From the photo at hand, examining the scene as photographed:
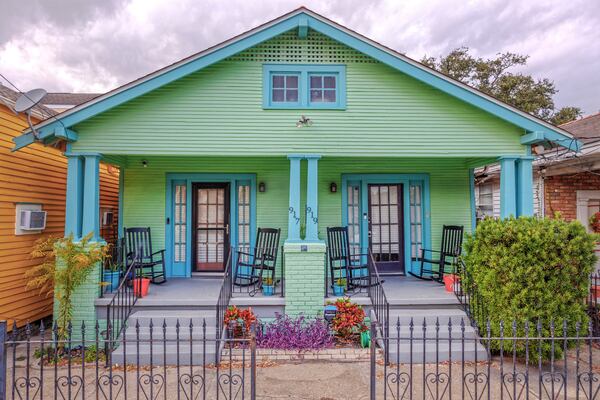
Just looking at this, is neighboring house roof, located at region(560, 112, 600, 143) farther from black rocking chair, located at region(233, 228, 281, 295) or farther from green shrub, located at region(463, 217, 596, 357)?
black rocking chair, located at region(233, 228, 281, 295)

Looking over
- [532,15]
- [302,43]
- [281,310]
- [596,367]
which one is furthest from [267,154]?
[532,15]

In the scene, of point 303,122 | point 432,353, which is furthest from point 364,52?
point 432,353

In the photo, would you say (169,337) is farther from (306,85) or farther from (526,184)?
(526,184)

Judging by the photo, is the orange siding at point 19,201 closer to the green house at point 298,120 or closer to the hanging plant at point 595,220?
the green house at point 298,120

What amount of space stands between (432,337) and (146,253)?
A: 5.76 meters

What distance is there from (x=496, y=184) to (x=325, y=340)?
8.33 metres

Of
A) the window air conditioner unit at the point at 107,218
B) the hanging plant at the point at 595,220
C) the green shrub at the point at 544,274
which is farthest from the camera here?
the window air conditioner unit at the point at 107,218

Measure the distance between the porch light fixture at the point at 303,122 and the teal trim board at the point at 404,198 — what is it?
211 cm

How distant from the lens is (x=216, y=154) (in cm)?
647

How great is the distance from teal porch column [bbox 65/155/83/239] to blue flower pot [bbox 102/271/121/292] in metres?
0.87

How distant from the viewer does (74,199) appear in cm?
629

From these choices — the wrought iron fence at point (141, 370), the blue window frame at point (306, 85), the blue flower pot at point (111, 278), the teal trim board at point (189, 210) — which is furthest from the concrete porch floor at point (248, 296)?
the blue window frame at point (306, 85)

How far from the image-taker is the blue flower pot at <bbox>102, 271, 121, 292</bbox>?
6.66m

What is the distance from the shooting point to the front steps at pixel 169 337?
17.0 ft
